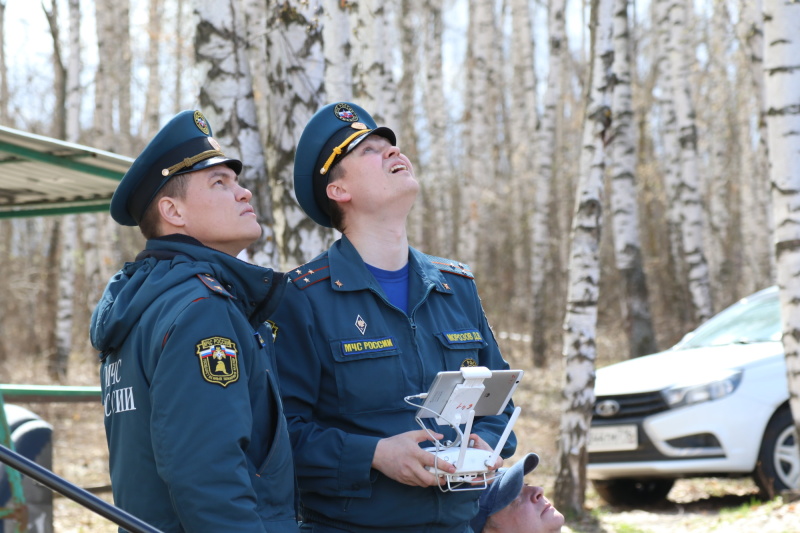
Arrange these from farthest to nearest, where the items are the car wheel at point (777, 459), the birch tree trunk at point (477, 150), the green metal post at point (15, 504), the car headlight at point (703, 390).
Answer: the birch tree trunk at point (477, 150)
the car headlight at point (703, 390)
the car wheel at point (777, 459)
the green metal post at point (15, 504)

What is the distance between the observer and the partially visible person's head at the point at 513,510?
2.99 meters

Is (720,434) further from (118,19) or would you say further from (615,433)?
(118,19)

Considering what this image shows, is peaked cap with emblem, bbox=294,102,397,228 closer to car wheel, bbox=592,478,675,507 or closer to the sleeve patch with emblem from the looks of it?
the sleeve patch with emblem

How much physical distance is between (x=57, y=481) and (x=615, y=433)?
578 cm

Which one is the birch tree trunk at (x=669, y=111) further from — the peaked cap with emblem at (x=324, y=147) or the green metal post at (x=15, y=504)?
the peaked cap with emblem at (x=324, y=147)

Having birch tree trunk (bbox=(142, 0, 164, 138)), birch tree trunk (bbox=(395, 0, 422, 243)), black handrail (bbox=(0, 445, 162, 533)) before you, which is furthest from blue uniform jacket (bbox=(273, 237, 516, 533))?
birch tree trunk (bbox=(142, 0, 164, 138))

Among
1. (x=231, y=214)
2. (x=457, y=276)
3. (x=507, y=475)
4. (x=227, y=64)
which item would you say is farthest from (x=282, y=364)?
(x=227, y=64)

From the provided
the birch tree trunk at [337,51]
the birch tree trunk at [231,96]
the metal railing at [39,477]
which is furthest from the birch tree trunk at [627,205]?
the metal railing at [39,477]

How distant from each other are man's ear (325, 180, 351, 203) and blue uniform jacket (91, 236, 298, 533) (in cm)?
52

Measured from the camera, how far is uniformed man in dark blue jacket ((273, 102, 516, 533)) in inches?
99.7

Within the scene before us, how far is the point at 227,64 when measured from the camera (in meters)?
5.07

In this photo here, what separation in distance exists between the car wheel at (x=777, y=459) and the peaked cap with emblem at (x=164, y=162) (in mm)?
5376

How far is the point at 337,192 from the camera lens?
2863 mm

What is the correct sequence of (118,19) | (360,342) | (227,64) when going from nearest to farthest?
1. (360,342)
2. (227,64)
3. (118,19)
